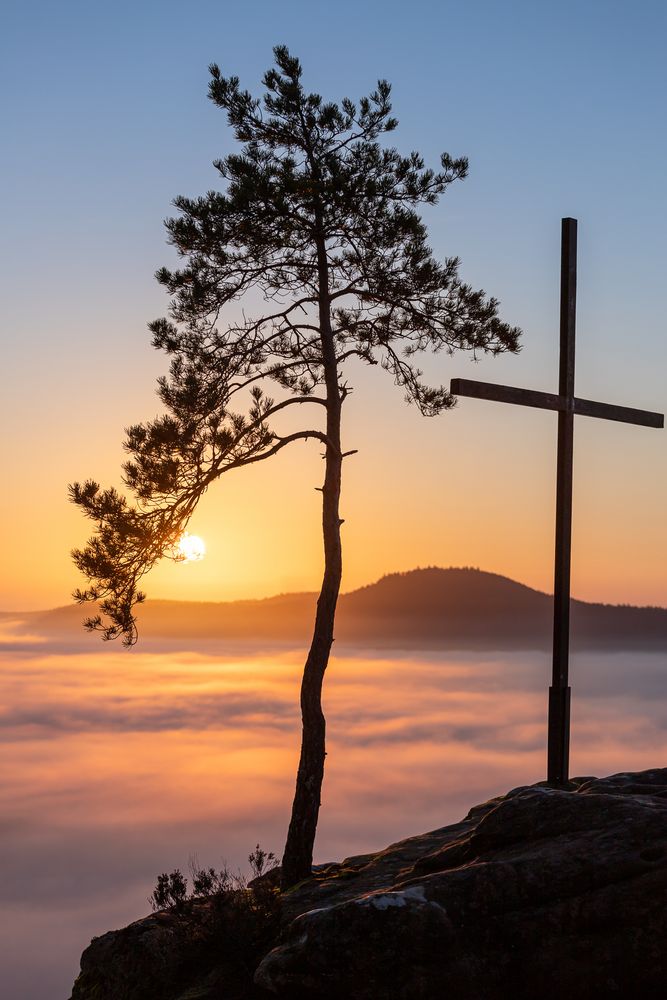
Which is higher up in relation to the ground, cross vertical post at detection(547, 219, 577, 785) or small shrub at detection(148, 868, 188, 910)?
cross vertical post at detection(547, 219, 577, 785)

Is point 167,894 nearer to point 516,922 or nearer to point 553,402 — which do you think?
point 516,922

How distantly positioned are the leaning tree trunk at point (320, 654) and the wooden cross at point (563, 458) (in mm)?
2652

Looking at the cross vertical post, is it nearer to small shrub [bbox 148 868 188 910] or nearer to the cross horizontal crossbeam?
A: the cross horizontal crossbeam

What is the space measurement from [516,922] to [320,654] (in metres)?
6.10

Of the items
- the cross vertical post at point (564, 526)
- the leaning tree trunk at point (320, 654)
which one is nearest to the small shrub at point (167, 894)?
the leaning tree trunk at point (320, 654)

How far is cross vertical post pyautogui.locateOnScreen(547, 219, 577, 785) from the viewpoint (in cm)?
1244

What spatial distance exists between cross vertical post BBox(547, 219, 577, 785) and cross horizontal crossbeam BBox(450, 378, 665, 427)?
152 millimetres

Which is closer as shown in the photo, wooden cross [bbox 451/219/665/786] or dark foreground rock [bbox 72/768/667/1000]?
dark foreground rock [bbox 72/768/667/1000]

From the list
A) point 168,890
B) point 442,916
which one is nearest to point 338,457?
point 168,890

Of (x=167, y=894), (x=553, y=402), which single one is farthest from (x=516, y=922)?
(x=553, y=402)

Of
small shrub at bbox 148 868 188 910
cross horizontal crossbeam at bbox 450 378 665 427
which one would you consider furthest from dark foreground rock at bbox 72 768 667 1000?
cross horizontal crossbeam at bbox 450 378 665 427

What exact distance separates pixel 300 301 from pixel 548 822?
8152 mm

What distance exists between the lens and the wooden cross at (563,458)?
12.4 metres

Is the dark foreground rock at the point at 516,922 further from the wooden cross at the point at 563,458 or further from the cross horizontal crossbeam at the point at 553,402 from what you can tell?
the cross horizontal crossbeam at the point at 553,402
